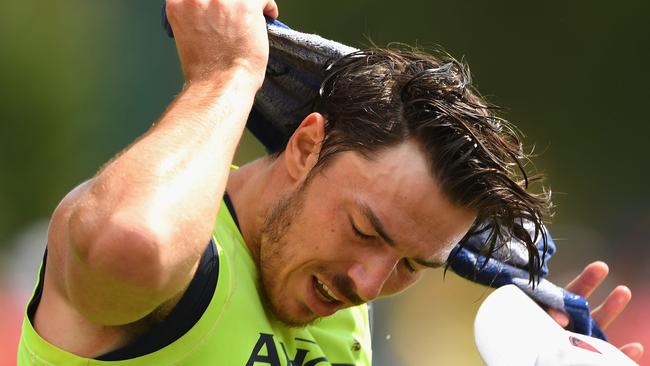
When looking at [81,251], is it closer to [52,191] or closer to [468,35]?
[52,191]

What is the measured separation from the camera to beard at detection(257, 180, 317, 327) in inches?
64.1

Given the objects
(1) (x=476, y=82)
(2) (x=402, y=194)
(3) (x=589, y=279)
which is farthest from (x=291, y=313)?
(1) (x=476, y=82)

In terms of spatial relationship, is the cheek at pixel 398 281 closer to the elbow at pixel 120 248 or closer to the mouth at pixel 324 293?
the mouth at pixel 324 293

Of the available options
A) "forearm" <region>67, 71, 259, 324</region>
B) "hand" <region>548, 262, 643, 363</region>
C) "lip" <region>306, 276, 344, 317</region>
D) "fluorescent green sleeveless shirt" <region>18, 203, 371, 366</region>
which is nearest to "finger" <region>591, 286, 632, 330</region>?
"hand" <region>548, 262, 643, 363</region>

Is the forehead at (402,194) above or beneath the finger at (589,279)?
above

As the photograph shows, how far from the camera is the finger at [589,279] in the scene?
2.10 meters

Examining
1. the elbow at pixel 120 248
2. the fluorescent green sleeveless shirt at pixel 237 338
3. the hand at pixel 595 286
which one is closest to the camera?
the elbow at pixel 120 248

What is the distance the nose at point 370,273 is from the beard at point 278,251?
12 centimetres

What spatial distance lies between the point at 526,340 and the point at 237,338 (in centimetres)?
48

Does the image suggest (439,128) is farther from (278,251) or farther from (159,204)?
(159,204)

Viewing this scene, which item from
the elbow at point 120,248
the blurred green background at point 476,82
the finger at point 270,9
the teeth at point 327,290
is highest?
the finger at point 270,9

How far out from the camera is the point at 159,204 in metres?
1.19

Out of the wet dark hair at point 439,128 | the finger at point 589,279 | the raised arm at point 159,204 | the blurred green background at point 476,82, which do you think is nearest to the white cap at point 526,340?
the wet dark hair at point 439,128

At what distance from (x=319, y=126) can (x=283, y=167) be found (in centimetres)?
10
